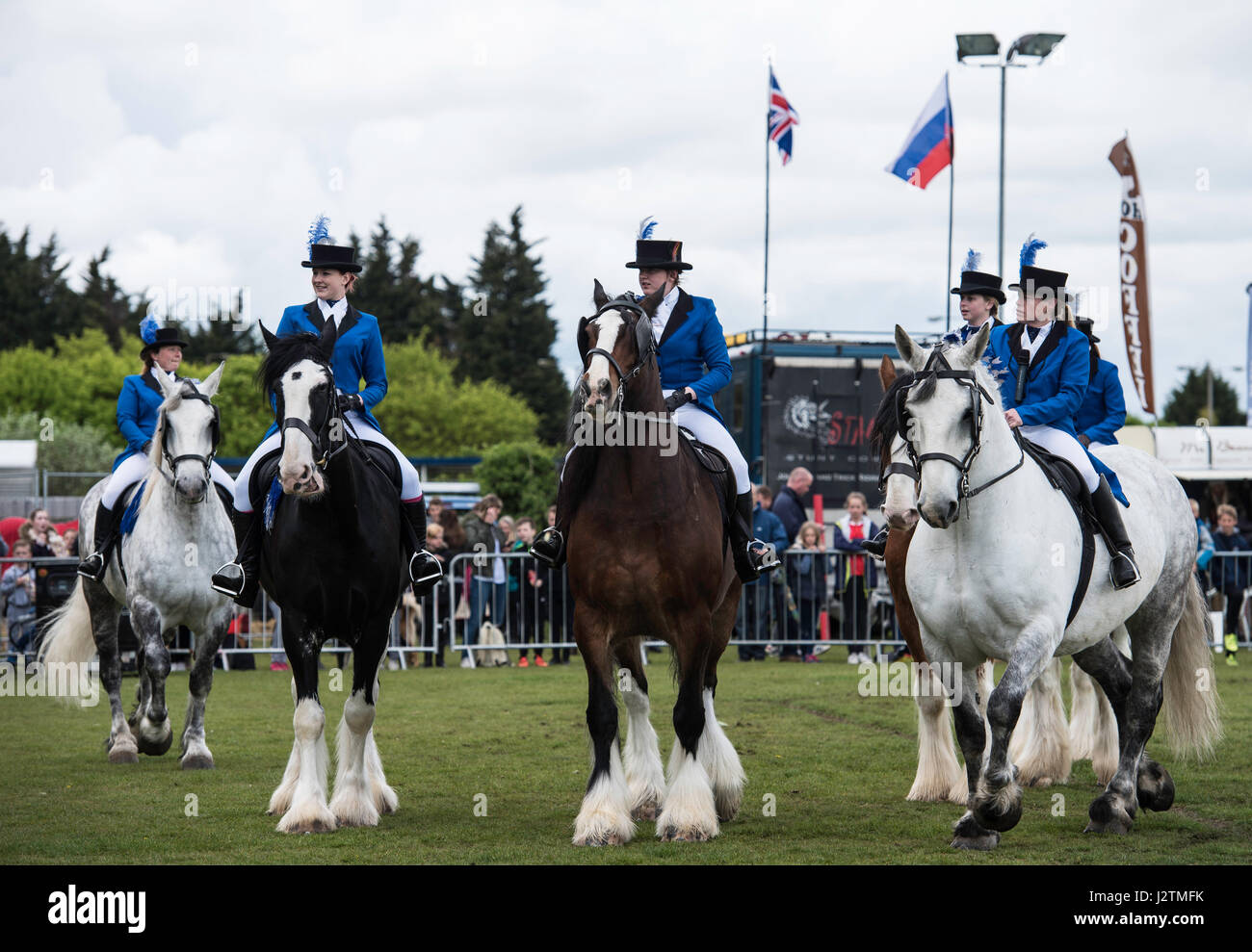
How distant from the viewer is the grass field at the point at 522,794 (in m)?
7.43

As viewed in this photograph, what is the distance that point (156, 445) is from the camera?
10.7 meters

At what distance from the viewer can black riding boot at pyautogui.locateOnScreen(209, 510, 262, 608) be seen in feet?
28.7

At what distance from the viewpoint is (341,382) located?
915cm

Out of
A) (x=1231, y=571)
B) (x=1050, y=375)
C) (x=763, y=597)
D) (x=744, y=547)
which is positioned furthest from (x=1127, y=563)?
(x=1231, y=571)

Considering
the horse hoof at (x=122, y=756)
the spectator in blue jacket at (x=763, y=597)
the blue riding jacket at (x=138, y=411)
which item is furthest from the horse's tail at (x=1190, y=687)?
the spectator in blue jacket at (x=763, y=597)

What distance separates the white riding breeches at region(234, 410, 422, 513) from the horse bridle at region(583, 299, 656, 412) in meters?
1.79

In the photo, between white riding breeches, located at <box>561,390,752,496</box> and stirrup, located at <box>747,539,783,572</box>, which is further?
white riding breeches, located at <box>561,390,752,496</box>

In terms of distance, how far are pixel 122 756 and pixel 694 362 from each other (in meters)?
5.51

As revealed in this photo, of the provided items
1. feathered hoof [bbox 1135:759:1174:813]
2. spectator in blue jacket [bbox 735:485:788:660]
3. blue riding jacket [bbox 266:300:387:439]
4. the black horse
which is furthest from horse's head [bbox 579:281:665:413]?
spectator in blue jacket [bbox 735:485:788:660]

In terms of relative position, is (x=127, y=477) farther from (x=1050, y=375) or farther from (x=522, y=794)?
(x=1050, y=375)

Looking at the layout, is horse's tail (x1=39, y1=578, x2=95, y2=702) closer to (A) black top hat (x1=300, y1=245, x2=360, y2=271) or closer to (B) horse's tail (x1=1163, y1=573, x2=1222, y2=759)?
(A) black top hat (x1=300, y1=245, x2=360, y2=271)

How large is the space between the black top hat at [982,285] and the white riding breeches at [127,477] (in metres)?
5.88

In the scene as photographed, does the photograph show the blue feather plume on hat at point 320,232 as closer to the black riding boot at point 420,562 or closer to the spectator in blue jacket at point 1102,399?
the black riding boot at point 420,562
